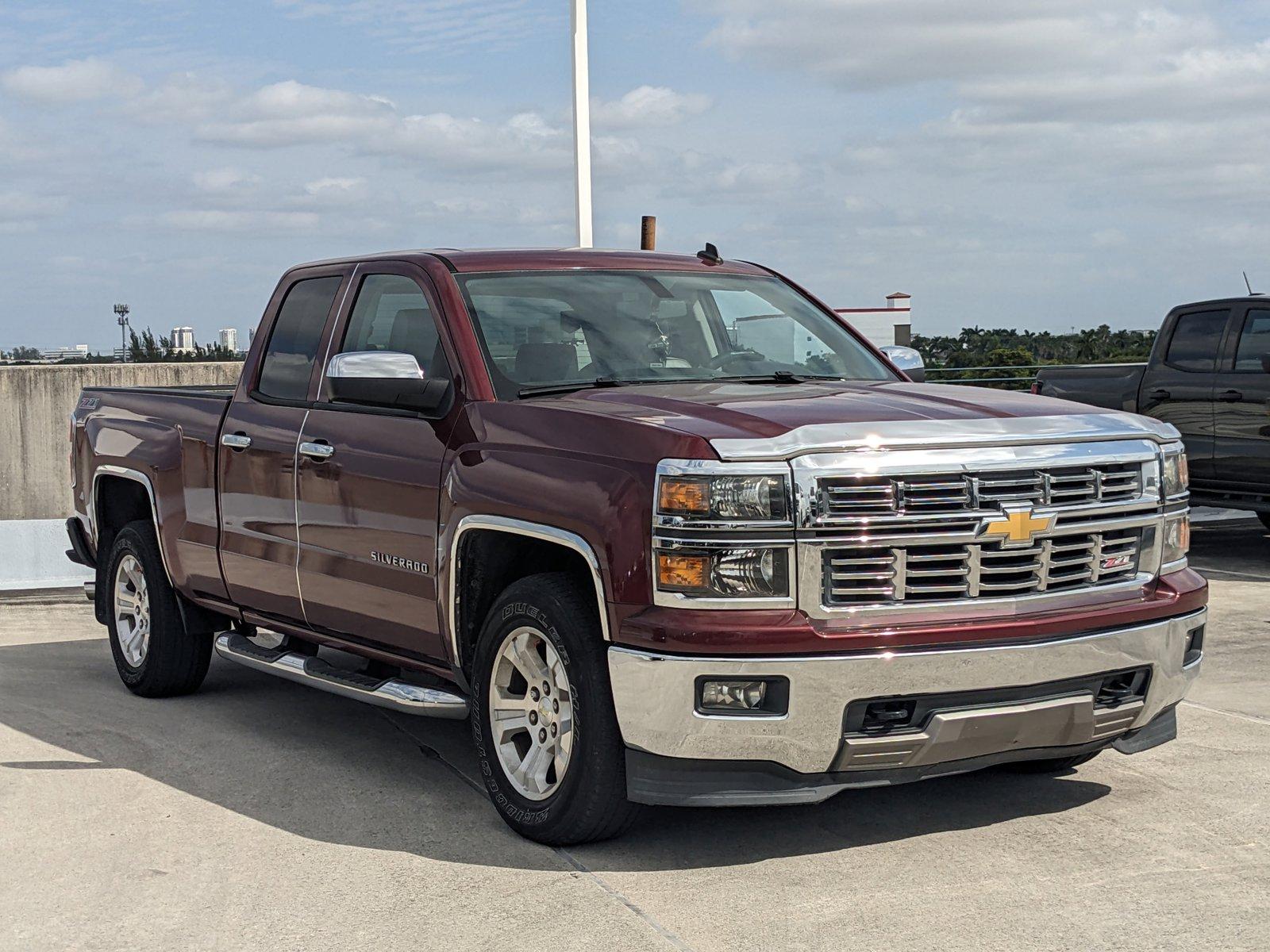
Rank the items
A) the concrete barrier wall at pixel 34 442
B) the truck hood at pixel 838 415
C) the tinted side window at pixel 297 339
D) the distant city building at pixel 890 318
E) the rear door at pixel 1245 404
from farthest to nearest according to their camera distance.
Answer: the distant city building at pixel 890 318, the concrete barrier wall at pixel 34 442, the rear door at pixel 1245 404, the tinted side window at pixel 297 339, the truck hood at pixel 838 415

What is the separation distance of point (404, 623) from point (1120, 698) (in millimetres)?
2537

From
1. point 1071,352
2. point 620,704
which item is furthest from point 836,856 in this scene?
point 1071,352

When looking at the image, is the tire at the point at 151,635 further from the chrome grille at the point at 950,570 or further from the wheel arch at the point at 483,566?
the chrome grille at the point at 950,570

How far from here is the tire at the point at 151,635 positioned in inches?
311

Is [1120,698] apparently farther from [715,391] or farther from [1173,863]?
[715,391]

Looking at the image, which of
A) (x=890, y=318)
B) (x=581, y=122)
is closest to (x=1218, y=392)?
(x=581, y=122)

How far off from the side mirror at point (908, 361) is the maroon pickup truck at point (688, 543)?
0.18 metres

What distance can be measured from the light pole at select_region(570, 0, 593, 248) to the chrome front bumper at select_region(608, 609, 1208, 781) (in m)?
10.9

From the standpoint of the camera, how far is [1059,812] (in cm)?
562

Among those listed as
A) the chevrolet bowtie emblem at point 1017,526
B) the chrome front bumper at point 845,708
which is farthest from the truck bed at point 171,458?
the chevrolet bowtie emblem at point 1017,526

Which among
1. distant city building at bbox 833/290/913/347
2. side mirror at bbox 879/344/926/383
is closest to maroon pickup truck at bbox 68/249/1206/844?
side mirror at bbox 879/344/926/383

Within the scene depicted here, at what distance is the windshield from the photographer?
5965 mm

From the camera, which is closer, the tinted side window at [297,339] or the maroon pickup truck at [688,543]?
the maroon pickup truck at [688,543]

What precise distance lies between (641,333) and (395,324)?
978 mm
